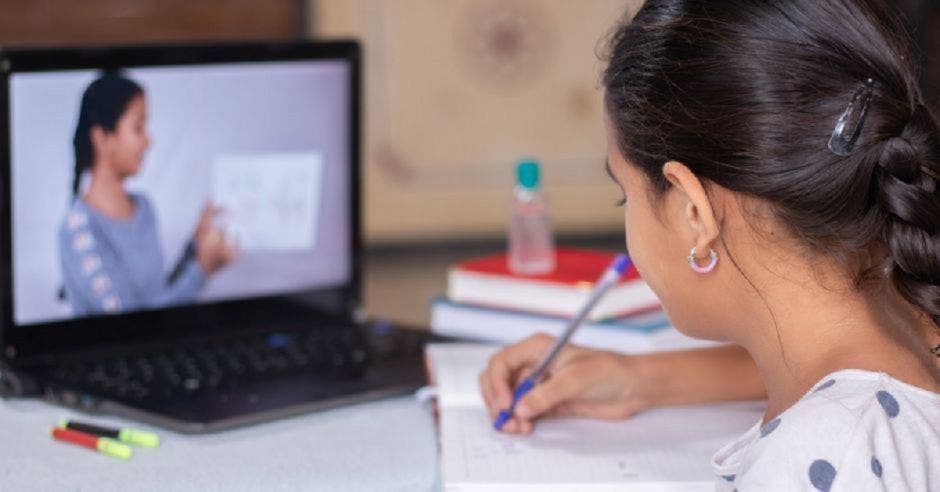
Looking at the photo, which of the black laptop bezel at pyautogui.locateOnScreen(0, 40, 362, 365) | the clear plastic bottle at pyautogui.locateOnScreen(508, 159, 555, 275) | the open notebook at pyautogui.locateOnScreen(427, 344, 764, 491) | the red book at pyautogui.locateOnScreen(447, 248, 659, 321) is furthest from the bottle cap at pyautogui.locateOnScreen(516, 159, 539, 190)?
the open notebook at pyautogui.locateOnScreen(427, 344, 764, 491)

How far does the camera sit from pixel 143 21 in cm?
368

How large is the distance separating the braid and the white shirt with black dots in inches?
2.9

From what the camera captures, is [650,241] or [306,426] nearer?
[650,241]

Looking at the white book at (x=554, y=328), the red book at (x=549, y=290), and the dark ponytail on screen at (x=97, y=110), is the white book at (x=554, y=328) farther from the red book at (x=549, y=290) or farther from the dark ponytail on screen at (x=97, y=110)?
the dark ponytail on screen at (x=97, y=110)

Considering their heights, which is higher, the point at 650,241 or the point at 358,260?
the point at 650,241

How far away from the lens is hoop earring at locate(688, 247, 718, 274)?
989 mm

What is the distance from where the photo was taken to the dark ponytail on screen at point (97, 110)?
1323mm

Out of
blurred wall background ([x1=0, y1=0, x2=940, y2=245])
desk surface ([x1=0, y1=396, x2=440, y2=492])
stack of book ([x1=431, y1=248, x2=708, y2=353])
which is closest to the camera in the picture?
desk surface ([x1=0, y1=396, x2=440, y2=492])

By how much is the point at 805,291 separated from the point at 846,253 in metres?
0.04

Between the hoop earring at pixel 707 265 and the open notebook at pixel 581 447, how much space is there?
0.57 ft

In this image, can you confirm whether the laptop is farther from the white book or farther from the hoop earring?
the hoop earring

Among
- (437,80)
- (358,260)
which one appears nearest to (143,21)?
(437,80)

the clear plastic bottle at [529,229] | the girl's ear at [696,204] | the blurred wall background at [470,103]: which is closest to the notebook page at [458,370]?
the clear plastic bottle at [529,229]

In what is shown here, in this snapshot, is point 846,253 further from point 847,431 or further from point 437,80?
point 437,80
